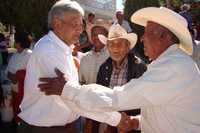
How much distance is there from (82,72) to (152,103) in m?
4.01

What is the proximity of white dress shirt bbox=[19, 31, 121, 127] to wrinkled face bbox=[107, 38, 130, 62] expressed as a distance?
210 centimetres

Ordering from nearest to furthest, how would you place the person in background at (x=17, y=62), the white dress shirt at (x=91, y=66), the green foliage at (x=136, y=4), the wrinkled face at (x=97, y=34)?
Result: the white dress shirt at (x=91, y=66), the wrinkled face at (x=97, y=34), the person in background at (x=17, y=62), the green foliage at (x=136, y=4)

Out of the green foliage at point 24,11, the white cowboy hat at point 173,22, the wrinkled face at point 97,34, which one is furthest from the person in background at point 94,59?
the green foliage at point 24,11

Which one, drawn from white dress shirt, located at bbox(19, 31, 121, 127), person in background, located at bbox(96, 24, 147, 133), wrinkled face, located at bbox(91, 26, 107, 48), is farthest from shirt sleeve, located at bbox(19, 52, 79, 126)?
wrinkled face, located at bbox(91, 26, 107, 48)

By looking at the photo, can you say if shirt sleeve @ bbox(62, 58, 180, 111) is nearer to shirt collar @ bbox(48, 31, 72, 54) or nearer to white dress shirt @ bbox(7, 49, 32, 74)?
shirt collar @ bbox(48, 31, 72, 54)

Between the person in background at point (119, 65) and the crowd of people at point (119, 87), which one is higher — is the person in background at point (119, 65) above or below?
below

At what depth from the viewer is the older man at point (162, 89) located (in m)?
4.27

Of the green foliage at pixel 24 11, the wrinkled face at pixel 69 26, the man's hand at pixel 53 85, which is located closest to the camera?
the man's hand at pixel 53 85

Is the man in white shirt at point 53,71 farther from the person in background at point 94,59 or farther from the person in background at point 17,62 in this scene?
the person in background at point 17,62

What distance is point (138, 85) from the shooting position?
430cm

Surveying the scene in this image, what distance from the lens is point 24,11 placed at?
16.7 meters

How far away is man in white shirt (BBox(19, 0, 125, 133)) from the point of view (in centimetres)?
489

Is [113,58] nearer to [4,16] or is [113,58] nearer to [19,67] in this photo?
[19,67]

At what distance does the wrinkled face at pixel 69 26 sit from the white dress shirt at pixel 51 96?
0.07 meters
